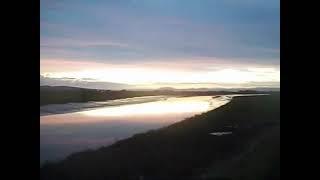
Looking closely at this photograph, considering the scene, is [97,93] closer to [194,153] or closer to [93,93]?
[93,93]

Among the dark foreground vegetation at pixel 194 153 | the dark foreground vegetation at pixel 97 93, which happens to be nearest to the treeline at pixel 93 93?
the dark foreground vegetation at pixel 97 93

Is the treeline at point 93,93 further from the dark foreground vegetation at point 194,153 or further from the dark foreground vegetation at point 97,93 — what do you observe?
the dark foreground vegetation at point 194,153

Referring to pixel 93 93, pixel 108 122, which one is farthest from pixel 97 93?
pixel 108 122

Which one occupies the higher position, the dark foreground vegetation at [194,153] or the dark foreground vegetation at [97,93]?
the dark foreground vegetation at [97,93]

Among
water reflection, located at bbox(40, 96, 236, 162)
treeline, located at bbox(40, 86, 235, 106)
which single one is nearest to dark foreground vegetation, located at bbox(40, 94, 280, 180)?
water reflection, located at bbox(40, 96, 236, 162)

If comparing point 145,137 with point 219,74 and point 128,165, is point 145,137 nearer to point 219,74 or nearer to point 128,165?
point 128,165

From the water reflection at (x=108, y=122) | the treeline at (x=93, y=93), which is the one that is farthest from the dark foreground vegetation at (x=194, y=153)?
the treeline at (x=93, y=93)

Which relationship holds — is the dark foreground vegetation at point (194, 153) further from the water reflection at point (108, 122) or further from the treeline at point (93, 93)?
the treeline at point (93, 93)

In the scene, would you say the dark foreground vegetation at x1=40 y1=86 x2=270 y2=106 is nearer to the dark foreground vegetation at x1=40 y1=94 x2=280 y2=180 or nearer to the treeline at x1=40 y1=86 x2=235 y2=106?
the treeline at x1=40 y1=86 x2=235 y2=106
